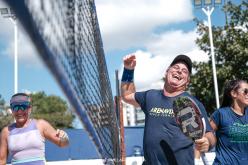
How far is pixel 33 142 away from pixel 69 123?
54727mm

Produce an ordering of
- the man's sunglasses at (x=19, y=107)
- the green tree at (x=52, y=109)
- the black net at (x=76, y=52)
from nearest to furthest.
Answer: the black net at (x=76, y=52), the man's sunglasses at (x=19, y=107), the green tree at (x=52, y=109)

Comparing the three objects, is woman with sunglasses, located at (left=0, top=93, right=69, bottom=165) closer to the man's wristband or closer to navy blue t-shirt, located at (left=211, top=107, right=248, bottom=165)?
the man's wristband

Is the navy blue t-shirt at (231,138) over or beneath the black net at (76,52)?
beneath

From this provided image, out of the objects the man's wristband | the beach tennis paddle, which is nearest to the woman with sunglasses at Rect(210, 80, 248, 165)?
the man's wristband

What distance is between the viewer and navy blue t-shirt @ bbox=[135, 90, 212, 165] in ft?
12.3

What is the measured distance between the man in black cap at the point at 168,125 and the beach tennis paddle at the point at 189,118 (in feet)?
0.20

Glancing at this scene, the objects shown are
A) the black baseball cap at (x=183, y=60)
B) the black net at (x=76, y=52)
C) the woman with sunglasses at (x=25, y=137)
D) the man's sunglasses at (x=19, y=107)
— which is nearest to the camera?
the black net at (x=76, y=52)

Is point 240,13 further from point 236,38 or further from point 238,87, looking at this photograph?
point 238,87

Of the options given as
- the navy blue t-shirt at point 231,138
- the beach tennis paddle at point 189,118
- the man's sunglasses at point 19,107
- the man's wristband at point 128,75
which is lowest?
the navy blue t-shirt at point 231,138

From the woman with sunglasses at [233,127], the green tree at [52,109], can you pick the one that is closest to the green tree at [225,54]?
the woman with sunglasses at [233,127]

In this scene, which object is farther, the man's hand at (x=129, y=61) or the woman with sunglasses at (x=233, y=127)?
the woman with sunglasses at (x=233, y=127)

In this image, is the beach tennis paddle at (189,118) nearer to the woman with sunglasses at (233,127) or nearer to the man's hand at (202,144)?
the man's hand at (202,144)

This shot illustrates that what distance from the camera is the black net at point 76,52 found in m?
1.58

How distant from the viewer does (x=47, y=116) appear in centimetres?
5794
